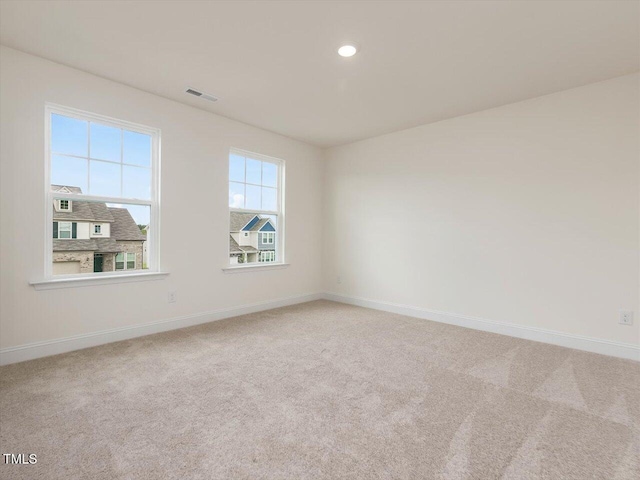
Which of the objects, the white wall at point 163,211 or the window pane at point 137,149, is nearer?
the white wall at point 163,211

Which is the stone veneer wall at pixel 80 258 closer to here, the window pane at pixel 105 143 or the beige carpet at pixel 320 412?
the beige carpet at pixel 320 412

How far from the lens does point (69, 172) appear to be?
2.97m

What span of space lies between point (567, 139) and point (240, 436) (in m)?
3.91

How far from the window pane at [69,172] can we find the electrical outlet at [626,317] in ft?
17.1

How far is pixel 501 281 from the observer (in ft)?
12.0

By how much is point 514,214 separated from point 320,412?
9.93 ft

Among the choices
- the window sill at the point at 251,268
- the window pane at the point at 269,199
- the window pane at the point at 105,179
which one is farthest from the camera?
the window pane at the point at 269,199

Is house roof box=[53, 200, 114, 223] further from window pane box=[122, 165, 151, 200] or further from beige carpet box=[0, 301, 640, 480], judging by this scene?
beige carpet box=[0, 301, 640, 480]

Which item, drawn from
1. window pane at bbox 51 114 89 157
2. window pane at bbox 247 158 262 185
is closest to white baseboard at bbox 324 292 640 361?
window pane at bbox 247 158 262 185

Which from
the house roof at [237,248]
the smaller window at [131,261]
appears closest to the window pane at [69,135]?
the smaller window at [131,261]

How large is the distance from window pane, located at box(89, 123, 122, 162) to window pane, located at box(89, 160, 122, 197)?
0.08m

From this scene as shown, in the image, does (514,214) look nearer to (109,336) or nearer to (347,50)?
(347,50)

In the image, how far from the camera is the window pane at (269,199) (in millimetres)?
4738

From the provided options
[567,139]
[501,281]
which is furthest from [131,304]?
[567,139]
